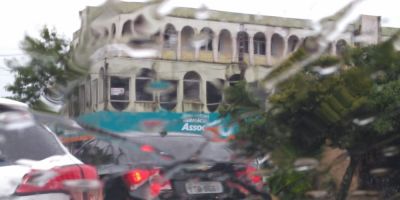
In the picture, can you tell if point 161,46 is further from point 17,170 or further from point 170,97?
point 17,170

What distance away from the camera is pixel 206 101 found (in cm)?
354

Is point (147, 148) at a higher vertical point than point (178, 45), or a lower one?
lower

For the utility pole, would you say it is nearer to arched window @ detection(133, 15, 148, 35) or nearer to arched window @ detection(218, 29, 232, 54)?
arched window @ detection(133, 15, 148, 35)

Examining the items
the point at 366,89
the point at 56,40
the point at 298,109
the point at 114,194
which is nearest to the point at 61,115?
the point at 56,40

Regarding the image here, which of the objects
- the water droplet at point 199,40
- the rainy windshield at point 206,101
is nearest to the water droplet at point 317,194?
the rainy windshield at point 206,101

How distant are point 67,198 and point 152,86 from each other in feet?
2.12

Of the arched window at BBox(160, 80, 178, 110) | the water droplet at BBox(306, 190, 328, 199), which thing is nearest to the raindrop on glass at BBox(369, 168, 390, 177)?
the water droplet at BBox(306, 190, 328, 199)

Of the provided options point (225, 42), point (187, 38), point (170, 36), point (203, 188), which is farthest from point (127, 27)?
point (203, 188)

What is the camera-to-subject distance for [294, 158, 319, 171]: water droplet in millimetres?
3244

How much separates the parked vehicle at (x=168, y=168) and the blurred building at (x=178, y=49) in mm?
161

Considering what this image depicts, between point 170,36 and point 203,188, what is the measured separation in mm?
945

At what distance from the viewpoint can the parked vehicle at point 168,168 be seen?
3.23 meters

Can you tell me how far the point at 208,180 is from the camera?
11.5 ft

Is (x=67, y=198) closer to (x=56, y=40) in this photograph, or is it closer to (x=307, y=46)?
(x=56, y=40)
